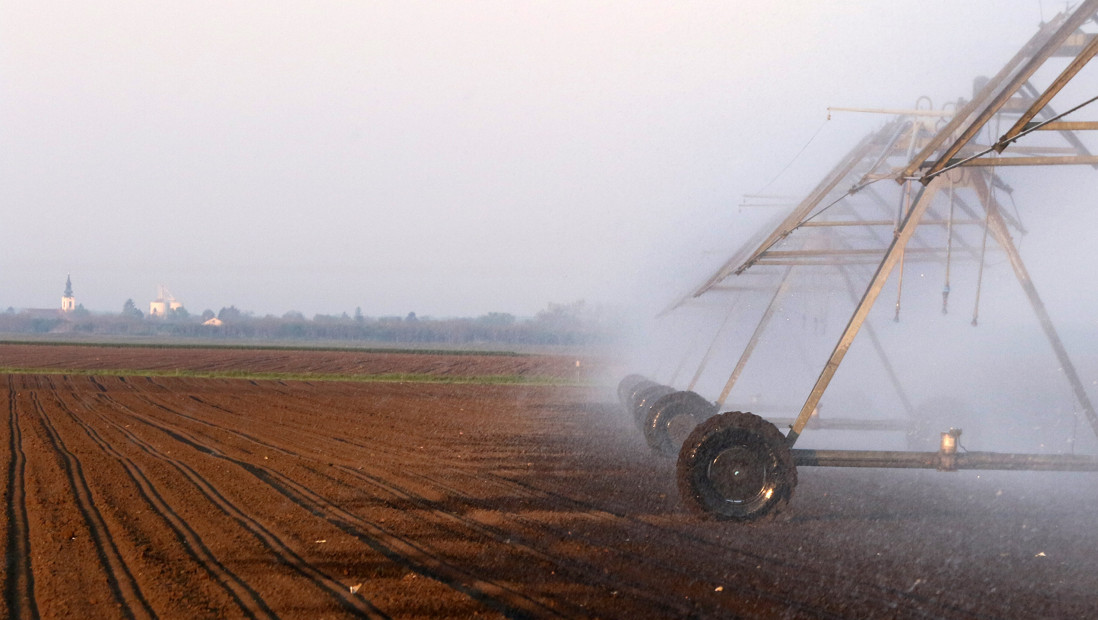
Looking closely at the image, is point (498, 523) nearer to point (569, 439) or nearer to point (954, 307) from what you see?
point (569, 439)

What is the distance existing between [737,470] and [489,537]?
8.15ft

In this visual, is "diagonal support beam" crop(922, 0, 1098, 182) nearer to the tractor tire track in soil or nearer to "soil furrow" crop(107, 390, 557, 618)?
"soil furrow" crop(107, 390, 557, 618)

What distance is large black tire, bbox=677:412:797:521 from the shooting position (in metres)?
8.65

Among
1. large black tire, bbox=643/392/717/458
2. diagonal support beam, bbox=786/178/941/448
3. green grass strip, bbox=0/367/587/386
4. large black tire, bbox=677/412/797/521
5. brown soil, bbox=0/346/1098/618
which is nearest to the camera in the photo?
brown soil, bbox=0/346/1098/618

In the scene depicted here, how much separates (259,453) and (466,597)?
9.55m

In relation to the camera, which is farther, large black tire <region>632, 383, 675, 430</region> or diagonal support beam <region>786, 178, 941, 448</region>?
large black tire <region>632, 383, 675, 430</region>

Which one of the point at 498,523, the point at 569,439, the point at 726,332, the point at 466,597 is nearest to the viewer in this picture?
the point at 466,597

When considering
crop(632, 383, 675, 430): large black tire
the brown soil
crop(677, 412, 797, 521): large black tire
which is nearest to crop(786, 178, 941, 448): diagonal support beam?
crop(677, 412, 797, 521): large black tire

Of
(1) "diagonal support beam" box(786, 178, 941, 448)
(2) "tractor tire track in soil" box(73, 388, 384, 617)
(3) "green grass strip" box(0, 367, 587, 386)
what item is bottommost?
(3) "green grass strip" box(0, 367, 587, 386)

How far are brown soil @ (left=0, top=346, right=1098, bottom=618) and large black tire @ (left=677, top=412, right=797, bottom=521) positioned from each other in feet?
0.86

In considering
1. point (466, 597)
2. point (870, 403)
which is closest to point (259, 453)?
point (466, 597)

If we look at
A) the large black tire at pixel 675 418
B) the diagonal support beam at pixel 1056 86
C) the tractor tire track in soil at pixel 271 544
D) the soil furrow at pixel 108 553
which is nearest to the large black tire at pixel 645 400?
the large black tire at pixel 675 418

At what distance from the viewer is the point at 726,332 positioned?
2808 cm

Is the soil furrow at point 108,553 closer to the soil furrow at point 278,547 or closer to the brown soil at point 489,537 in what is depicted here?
the brown soil at point 489,537
